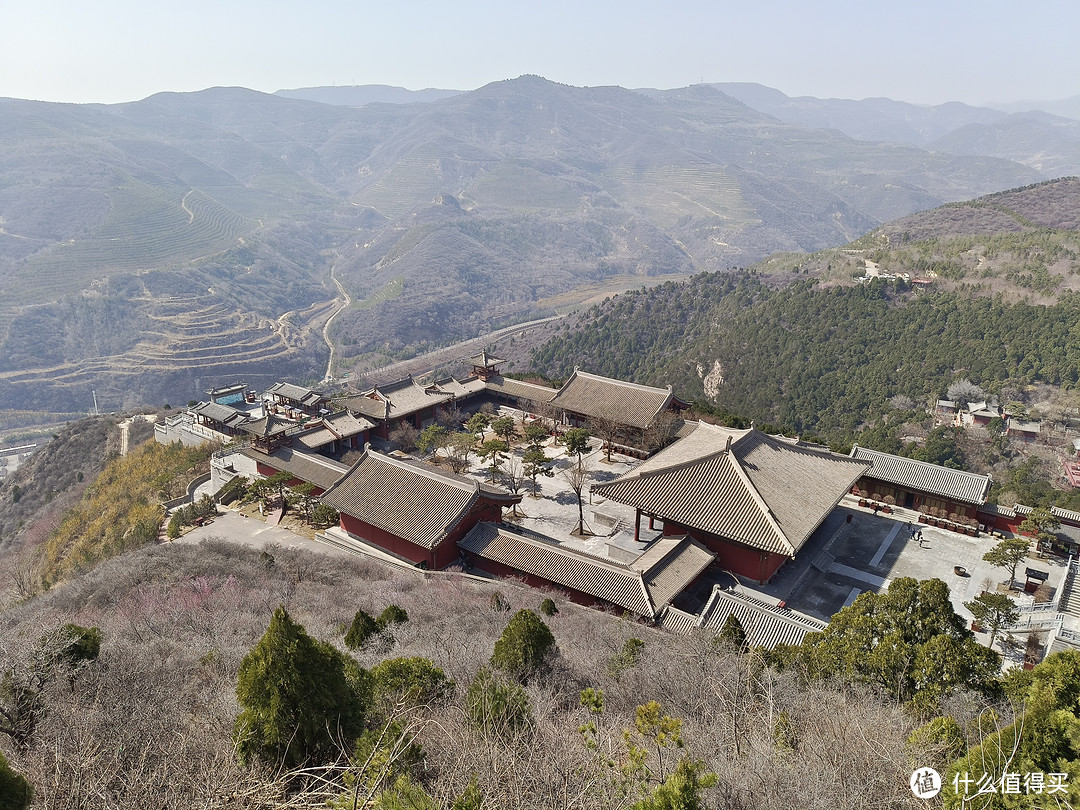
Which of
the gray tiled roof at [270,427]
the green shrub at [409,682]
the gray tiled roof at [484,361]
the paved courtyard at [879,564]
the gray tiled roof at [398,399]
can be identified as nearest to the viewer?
the green shrub at [409,682]

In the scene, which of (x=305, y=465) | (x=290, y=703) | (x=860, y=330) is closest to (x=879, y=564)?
(x=290, y=703)

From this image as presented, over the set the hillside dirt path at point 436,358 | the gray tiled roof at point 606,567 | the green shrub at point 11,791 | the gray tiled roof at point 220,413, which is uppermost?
the green shrub at point 11,791

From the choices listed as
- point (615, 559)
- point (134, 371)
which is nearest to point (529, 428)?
point (615, 559)

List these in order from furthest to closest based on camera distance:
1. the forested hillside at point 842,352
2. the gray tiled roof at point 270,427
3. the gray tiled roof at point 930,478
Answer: the forested hillside at point 842,352 < the gray tiled roof at point 270,427 < the gray tiled roof at point 930,478

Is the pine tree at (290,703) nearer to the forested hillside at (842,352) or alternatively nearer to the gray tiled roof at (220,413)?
the gray tiled roof at (220,413)

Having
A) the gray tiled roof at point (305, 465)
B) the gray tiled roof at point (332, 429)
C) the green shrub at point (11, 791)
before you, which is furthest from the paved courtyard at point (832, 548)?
the green shrub at point (11, 791)

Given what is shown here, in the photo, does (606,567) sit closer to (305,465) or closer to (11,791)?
(11,791)

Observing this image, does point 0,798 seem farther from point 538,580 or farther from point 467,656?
point 538,580
